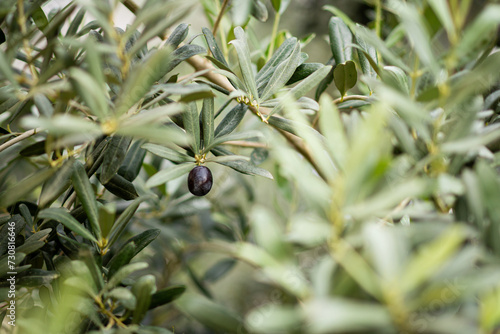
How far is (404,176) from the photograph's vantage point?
291 millimetres

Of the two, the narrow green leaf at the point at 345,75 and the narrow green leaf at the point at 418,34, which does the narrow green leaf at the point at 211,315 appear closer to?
the narrow green leaf at the point at 418,34

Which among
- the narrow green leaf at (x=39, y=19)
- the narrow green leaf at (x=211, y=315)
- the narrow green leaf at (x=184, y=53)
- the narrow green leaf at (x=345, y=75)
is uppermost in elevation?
the narrow green leaf at (x=39, y=19)

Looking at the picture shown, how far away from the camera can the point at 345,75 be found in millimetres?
502

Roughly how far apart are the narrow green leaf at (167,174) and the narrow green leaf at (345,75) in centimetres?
23

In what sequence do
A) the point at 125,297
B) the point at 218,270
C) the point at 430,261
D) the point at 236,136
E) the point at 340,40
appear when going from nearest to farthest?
the point at 430,261
the point at 125,297
the point at 236,136
the point at 340,40
the point at 218,270

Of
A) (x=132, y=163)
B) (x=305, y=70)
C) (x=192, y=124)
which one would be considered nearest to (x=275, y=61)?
(x=305, y=70)

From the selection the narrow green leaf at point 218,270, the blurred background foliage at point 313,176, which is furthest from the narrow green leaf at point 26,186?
the narrow green leaf at point 218,270

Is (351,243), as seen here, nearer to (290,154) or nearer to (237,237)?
(290,154)

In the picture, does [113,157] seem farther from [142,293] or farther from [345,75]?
[345,75]

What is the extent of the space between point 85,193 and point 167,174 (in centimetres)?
9

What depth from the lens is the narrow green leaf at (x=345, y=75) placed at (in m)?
0.49

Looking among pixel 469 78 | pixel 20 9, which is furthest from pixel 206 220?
pixel 469 78

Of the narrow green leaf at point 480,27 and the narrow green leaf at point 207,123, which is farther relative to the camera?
the narrow green leaf at point 207,123

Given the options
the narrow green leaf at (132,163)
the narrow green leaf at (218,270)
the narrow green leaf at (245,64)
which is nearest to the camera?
the narrow green leaf at (245,64)
